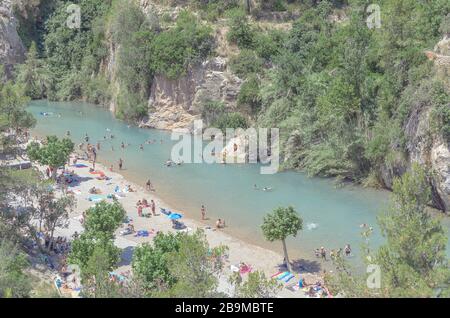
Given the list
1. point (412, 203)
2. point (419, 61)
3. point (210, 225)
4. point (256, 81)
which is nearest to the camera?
point (412, 203)

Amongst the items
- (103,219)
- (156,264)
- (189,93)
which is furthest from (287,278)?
(189,93)

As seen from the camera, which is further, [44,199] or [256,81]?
[256,81]

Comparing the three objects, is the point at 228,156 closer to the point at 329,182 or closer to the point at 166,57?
the point at 329,182

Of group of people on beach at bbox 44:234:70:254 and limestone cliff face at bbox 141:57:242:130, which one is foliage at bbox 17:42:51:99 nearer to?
limestone cliff face at bbox 141:57:242:130

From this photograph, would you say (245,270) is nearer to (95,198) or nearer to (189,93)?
(95,198)

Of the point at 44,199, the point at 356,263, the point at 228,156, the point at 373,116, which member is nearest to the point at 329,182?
the point at 373,116

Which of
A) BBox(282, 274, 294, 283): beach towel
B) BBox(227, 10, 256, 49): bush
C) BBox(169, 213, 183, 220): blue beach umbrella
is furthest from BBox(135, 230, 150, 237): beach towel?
BBox(227, 10, 256, 49): bush

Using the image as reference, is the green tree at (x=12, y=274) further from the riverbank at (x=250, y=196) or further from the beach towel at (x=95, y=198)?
the riverbank at (x=250, y=196)
